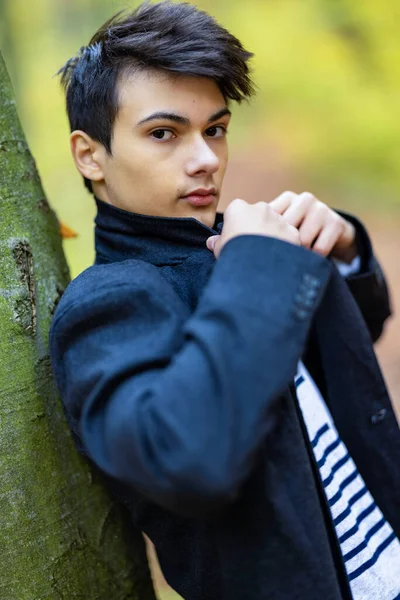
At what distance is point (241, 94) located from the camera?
178cm

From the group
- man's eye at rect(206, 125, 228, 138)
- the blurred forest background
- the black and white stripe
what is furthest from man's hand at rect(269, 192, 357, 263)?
the blurred forest background

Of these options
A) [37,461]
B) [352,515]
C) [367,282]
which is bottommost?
[37,461]

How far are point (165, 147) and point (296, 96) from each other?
6564 millimetres

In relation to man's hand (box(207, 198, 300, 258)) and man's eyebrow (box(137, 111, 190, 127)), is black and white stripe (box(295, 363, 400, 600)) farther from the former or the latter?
man's eyebrow (box(137, 111, 190, 127))

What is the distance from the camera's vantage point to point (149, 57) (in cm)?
151

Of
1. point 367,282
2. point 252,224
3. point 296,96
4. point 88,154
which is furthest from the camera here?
point 296,96

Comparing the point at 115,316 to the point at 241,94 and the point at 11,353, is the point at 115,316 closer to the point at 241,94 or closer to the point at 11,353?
the point at 11,353

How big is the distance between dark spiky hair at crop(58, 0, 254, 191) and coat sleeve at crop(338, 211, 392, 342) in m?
0.56

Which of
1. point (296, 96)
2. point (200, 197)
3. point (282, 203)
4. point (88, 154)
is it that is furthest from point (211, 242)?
point (296, 96)

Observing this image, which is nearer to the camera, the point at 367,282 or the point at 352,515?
the point at 352,515

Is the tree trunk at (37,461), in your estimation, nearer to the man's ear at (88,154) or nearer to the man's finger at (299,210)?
the man's ear at (88,154)

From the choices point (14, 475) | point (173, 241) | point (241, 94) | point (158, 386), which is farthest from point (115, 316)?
point (241, 94)

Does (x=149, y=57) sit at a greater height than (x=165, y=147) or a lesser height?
greater

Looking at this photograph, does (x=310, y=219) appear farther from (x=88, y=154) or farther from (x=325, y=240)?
(x=88, y=154)
